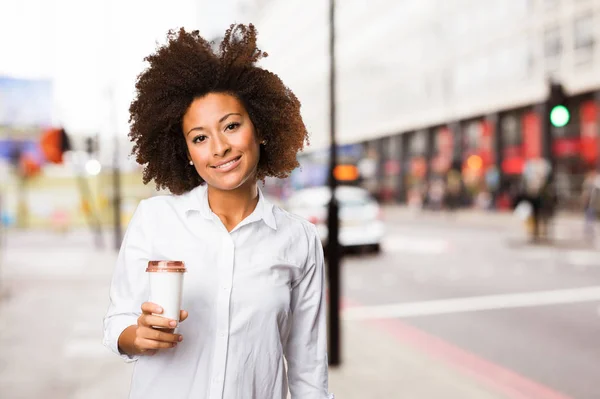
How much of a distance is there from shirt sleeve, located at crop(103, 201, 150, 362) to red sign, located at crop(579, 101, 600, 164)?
2988cm

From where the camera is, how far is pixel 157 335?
1.58 meters

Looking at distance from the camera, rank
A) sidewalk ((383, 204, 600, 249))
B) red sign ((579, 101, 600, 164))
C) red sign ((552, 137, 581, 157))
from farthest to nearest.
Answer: red sign ((552, 137, 581, 157))
red sign ((579, 101, 600, 164))
sidewalk ((383, 204, 600, 249))

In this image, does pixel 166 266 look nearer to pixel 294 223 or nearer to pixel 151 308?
pixel 151 308

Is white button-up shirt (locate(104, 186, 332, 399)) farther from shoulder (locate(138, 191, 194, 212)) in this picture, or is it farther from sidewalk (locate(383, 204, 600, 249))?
sidewalk (locate(383, 204, 600, 249))

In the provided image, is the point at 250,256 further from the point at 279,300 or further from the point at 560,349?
the point at 560,349

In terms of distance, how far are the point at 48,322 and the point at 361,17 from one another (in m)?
51.6

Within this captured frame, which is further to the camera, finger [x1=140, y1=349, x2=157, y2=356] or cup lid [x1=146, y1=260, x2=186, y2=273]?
finger [x1=140, y1=349, x2=157, y2=356]

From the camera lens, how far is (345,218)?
48.7ft

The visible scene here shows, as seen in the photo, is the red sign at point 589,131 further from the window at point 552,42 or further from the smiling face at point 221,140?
the smiling face at point 221,140

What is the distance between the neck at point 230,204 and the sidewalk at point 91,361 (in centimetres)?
317

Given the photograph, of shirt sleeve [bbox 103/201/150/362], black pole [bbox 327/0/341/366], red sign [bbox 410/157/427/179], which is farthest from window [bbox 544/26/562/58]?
shirt sleeve [bbox 103/201/150/362]

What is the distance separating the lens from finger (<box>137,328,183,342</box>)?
158cm

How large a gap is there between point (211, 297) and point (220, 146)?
396 millimetres

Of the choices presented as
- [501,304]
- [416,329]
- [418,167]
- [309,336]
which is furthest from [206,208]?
[418,167]
